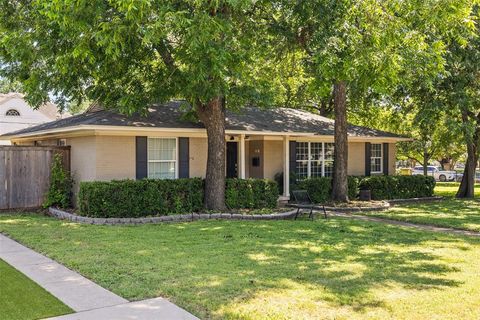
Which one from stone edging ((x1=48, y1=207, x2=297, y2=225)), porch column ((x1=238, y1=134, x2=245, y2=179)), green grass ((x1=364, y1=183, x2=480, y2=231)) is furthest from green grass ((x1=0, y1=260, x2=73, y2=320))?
green grass ((x1=364, y1=183, x2=480, y2=231))

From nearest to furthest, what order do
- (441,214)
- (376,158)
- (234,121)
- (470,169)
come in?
(441,214), (234,121), (376,158), (470,169)

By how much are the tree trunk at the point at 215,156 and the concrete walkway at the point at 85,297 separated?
645 centimetres

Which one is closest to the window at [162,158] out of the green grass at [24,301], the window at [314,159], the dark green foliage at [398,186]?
the window at [314,159]

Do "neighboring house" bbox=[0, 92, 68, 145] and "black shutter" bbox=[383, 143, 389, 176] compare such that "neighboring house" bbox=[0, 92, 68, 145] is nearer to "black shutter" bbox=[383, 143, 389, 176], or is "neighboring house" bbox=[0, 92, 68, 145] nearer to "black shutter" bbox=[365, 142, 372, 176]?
"black shutter" bbox=[365, 142, 372, 176]

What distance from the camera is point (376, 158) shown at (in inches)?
823

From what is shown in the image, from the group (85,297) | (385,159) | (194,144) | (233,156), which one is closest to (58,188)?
(194,144)

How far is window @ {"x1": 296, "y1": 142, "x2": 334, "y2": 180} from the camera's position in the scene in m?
18.4

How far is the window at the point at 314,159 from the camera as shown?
60.4 ft

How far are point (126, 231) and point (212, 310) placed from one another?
6.07 metres

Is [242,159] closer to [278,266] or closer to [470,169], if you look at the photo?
[278,266]

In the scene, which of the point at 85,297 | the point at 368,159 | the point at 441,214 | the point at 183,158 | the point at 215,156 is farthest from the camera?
the point at 368,159

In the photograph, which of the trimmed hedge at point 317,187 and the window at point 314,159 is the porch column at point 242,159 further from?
the window at point 314,159

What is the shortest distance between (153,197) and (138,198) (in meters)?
0.43

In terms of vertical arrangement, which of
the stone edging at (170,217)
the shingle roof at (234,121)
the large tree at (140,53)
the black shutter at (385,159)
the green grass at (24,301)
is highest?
the large tree at (140,53)
